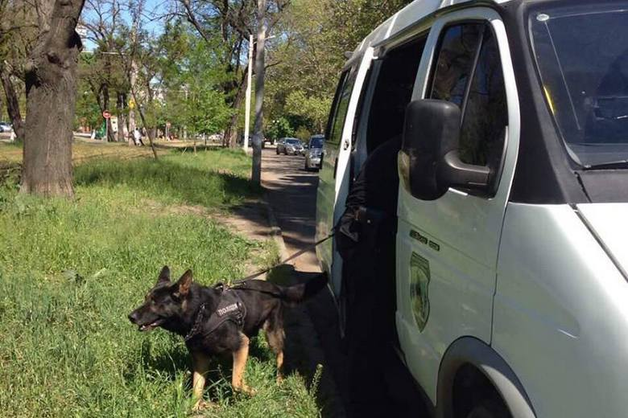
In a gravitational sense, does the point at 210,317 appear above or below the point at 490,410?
below

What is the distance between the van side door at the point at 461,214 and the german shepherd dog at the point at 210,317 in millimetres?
1137

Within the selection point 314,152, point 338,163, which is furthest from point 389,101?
point 314,152

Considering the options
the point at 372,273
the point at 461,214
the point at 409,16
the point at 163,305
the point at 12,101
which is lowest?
the point at 163,305

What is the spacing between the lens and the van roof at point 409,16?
3165 millimetres

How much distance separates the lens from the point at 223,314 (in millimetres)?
3893

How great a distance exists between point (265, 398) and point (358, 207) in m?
1.33

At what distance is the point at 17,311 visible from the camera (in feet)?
15.8

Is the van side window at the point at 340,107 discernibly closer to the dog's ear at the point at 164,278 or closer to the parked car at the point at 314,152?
the dog's ear at the point at 164,278

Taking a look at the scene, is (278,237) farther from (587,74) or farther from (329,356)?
(587,74)

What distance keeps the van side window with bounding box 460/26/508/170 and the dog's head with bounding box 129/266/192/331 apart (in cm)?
180

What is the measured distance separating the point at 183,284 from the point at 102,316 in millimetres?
1484

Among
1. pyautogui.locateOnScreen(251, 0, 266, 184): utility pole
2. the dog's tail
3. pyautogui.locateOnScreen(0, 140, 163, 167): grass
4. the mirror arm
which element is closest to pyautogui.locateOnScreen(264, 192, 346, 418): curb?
the dog's tail

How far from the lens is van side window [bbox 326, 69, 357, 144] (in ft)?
16.8

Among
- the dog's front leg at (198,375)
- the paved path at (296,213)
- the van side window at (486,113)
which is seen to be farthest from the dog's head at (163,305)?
the paved path at (296,213)
